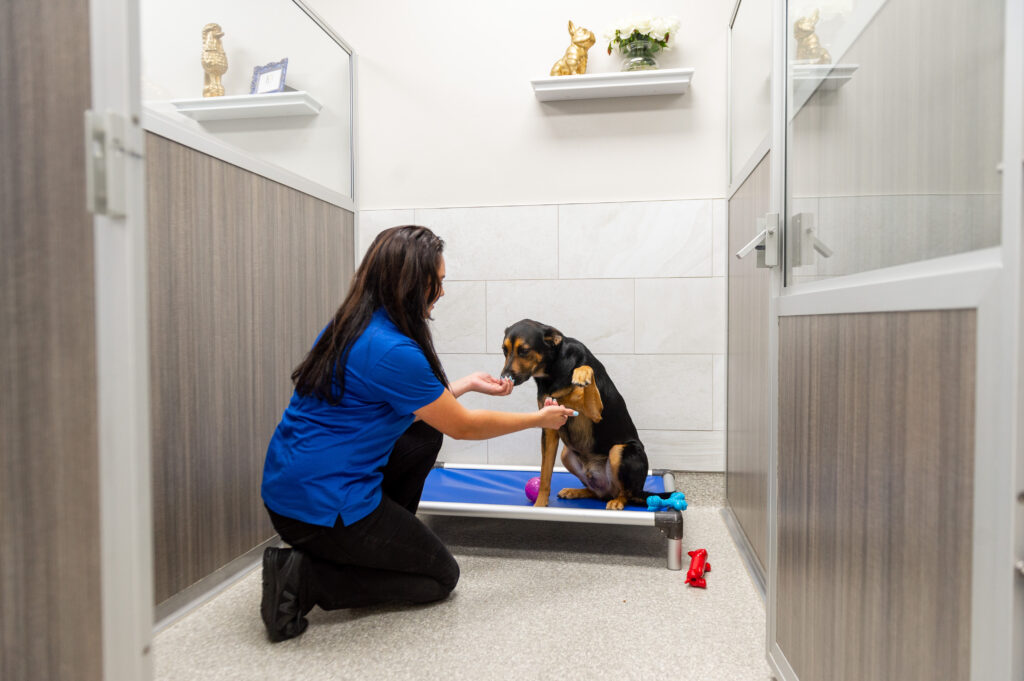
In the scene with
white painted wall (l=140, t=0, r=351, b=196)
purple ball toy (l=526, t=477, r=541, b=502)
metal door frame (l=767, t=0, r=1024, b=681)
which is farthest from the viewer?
purple ball toy (l=526, t=477, r=541, b=502)

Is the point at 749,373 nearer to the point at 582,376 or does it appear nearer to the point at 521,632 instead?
the point at 582,376

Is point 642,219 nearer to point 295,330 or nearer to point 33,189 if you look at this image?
point 295,330

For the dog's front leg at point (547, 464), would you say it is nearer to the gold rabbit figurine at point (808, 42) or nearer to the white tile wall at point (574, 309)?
the white tile wall at point (574, 309)

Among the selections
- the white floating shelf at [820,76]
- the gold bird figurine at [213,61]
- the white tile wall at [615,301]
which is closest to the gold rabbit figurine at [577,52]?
the white tile wall at [615,301]

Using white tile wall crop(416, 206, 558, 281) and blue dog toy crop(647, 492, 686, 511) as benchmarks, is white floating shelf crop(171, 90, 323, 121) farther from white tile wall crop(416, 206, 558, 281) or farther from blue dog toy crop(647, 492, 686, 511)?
blue dog toy crop(647, 492, 686, 511)

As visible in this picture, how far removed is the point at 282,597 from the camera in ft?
5.30

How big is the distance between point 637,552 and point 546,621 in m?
0.67

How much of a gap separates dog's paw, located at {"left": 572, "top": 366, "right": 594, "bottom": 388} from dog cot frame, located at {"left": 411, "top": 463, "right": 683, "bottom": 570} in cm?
47

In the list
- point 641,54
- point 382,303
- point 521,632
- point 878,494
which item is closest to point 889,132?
point 878,494

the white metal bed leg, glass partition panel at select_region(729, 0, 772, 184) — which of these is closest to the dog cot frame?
Result: the white metal bed leg

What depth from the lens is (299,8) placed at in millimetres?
2510

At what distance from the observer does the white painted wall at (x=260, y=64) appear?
177cm

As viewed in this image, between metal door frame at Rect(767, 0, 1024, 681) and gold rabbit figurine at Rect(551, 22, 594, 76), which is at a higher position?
gold rabbit figurine at Rect(551, 22, 594, 76)

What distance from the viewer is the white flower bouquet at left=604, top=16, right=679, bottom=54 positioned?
8.68 ft
